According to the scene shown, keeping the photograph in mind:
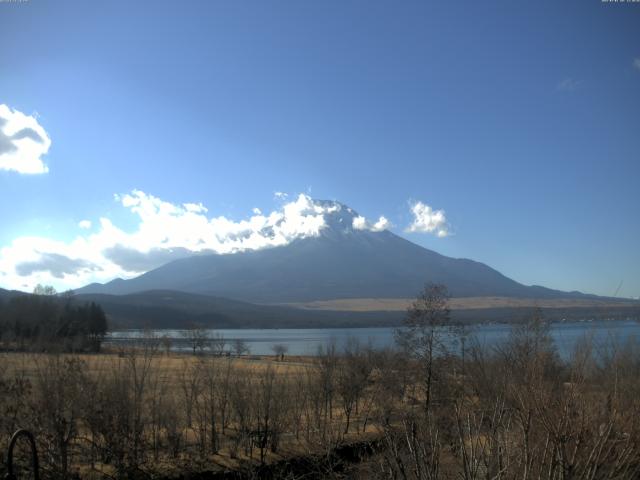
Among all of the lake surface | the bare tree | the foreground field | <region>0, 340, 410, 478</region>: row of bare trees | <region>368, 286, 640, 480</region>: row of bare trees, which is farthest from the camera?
the bare tree

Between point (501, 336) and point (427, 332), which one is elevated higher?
point (427, 332)

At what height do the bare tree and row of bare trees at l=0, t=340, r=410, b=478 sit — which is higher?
the bare tree

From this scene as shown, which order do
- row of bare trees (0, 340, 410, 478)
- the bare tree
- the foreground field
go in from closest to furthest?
1. the foreground field
2. row of bare trees (0, 340, 410, 478)
3. the bare tree

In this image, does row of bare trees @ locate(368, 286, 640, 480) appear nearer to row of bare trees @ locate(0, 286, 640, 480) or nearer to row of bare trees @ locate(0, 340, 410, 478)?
row of bare trees @ locate(0, 286, 640, 480)

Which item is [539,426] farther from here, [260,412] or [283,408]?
[260,412]

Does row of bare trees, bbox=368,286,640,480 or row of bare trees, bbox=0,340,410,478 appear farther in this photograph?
row of bare trees, bbox=0,340,410,478

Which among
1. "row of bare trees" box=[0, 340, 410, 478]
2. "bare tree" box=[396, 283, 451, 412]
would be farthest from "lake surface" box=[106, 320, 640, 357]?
"row of bare trees" box=[0, 340, 410, 478]

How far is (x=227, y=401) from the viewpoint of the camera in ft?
80.4

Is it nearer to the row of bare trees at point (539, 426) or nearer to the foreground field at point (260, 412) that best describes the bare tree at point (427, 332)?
the foreground field at point (260, 412)

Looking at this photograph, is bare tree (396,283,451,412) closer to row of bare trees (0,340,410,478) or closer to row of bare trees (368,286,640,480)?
row of bare trees (0,340,410,478)

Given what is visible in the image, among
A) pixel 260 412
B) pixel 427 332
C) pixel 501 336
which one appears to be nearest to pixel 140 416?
pixel 260 412

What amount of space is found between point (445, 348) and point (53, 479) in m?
22.3

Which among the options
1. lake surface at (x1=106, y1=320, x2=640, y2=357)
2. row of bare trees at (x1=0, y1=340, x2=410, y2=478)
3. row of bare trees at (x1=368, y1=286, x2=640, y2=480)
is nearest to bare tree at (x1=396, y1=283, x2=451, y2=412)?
lake surface at (x1=106, y1=320, x2=640, y2=357)

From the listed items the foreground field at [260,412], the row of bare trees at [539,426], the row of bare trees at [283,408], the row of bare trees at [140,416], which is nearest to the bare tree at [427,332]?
the row of bare trees at [283,408]
